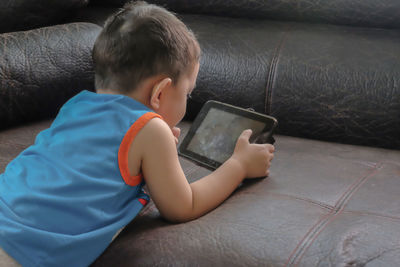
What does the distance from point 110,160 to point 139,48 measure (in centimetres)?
20

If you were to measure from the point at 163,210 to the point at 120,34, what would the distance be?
0.31 metres

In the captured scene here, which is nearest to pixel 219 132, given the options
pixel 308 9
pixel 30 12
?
pixel 308 9

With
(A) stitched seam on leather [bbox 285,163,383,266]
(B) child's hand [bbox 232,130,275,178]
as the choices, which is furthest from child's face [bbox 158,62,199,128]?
(A) stitched seam on leather [bbox 285,163,383,266]

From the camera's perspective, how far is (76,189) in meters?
0.88

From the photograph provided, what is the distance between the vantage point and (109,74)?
3.14ft

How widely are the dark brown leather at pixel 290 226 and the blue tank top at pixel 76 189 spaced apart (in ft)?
0.18

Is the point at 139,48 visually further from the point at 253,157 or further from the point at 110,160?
the point at 253,157

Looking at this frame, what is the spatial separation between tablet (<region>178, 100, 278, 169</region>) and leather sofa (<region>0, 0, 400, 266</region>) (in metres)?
0.04

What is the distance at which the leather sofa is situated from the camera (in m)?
0.85

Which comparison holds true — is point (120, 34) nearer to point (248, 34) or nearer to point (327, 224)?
point (327, 224)

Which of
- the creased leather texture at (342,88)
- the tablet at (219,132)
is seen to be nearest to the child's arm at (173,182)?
the tablet at (219,132)

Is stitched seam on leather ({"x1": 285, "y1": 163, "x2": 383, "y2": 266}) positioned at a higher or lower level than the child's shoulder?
lower

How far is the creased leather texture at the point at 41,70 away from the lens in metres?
1.37

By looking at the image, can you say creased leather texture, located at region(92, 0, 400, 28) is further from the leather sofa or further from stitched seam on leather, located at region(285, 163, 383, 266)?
stitched seam on leather, located at region(285, 163, 383, 266)
